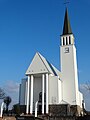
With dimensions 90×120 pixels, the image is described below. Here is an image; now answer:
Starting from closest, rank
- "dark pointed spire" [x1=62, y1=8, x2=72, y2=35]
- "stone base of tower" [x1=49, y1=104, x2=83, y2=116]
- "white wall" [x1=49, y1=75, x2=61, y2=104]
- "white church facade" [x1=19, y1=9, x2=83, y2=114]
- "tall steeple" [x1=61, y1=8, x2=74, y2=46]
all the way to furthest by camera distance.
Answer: "stone base of tower" [x1=49, y1=104, x2=83, y2=116] → "white wall" [x1=49, y1=75, x2=61, y2=104] → "white church facade" [x1=19, y1=9, x2=83, y2=114] → "tall steeple" [x1=61, y1=8, x2=74, y2=46] → "dark pointed spire" [x1=62, y1=8, x2=72, y2=35]

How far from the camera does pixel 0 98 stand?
49.3m

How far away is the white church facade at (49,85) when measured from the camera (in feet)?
138

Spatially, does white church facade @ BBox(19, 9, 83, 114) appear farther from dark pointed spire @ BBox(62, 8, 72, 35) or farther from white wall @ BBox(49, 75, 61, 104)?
dark pointed spire @ BBox(62, 8, 72, 35)

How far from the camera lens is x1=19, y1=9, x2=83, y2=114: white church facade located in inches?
1657

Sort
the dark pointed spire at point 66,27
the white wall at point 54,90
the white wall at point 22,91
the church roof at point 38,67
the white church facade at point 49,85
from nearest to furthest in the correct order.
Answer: the white wall at point 54,90 → the white church facade at point 49,85 → the church roof at point 38,67 → the white wall at point 22,91 → the dark pointed spire at point 66,27

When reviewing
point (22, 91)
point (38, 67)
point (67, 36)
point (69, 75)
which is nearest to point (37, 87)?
point (22, 91)

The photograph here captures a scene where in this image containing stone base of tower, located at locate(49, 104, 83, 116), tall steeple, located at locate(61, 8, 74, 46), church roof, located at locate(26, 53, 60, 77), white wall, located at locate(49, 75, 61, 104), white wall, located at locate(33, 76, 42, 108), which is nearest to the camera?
stone base of tower, located at locate(49, 104, 83, 116)

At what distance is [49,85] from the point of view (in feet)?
142

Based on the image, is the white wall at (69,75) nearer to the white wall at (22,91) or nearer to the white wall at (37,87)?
the white wall at (37,87)

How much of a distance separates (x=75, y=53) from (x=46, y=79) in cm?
1194

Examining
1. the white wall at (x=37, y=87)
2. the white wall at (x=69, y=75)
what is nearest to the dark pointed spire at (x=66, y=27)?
the white wall at (x=69, y=75)

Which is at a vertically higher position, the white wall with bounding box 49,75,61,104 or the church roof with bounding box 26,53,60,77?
the church roof with bounding box 26,53,60,77

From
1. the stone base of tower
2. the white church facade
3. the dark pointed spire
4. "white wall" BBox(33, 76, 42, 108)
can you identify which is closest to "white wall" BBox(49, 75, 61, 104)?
the white church facade

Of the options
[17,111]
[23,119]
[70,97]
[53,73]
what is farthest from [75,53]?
[23,119]
